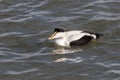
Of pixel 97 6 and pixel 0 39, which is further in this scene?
pixel 97 6

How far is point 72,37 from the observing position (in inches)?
487

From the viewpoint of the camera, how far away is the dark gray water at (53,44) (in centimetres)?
1060

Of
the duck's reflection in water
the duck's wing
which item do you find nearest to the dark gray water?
the duck's reflection in water

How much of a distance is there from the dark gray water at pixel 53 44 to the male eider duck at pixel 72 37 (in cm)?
17

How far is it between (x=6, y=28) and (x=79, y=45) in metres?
2.13

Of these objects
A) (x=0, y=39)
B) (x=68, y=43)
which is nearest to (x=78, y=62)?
(x=68, y=43)

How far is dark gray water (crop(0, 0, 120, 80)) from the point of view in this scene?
1060cm

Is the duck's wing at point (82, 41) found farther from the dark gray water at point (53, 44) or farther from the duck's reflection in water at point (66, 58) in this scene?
the duck's reflection in water at point (66, 58)

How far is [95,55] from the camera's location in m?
11.4

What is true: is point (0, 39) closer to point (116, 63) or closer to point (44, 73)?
point (44, 73)

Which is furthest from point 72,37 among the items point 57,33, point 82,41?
point 57,33

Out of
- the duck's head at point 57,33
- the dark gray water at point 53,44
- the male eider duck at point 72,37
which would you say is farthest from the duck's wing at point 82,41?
the duck's head at point 57,33

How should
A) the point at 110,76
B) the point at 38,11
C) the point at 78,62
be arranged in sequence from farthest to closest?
the point at 38,11 → the point at 78,62 → the point at 110,76

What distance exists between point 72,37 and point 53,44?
548mm
